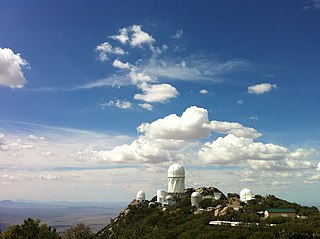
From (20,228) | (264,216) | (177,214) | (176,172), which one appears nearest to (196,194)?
(177,214)

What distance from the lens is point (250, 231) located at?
56031 mm

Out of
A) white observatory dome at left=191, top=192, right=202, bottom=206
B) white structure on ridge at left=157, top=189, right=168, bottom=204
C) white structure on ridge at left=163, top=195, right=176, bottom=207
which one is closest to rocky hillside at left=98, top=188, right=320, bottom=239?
white observatory dome at left=191, top=192, right=202, bottom=206

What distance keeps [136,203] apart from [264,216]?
48.7 m

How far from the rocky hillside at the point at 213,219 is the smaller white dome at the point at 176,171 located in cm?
592

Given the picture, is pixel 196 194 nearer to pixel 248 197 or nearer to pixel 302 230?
pixel 248 197

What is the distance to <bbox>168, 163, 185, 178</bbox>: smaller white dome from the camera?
104 meters

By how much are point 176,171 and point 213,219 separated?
3628 centimetres

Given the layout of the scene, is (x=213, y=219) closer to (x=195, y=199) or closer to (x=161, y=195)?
(x=195, y=199)

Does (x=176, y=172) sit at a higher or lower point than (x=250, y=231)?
higher

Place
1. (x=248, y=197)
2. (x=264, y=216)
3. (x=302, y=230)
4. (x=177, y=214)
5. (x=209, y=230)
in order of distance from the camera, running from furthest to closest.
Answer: (x=248, y=197)
(x=177, y=214)
(x=264, y=216)
(x=209, y=230)
(x=302, y=230)

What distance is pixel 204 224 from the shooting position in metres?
65.2

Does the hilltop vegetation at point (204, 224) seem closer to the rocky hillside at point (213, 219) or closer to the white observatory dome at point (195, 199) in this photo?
the rocky hillside at point (213, 219)

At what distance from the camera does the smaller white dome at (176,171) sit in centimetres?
10362

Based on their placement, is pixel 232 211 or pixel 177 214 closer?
pixel 232 211
